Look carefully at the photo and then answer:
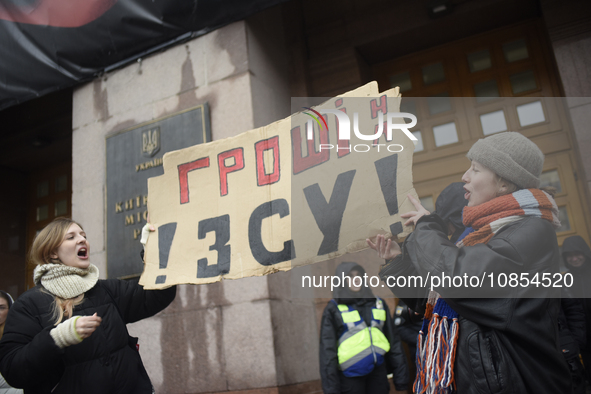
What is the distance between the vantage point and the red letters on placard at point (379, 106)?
2510mm

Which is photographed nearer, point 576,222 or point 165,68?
point 576,222

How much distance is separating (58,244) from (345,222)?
1.61m

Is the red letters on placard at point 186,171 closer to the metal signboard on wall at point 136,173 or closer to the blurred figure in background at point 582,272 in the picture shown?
the metal signboard on wall at point 136,173

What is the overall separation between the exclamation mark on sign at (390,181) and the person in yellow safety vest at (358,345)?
231 centimetres

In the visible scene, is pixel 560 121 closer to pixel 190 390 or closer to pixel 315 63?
pixel 315 63

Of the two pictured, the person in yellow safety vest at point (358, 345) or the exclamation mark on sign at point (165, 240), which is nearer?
the exclamation mark on sign at point (165, 240)

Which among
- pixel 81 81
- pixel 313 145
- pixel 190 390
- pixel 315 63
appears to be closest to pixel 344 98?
pixel 313 145

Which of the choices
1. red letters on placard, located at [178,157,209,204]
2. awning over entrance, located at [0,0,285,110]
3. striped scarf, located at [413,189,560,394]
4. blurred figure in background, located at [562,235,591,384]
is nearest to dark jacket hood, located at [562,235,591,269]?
blurred figure in background, located at [562,235,591,384]

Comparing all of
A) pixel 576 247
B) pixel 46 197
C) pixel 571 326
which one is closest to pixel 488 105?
pixel 576 247

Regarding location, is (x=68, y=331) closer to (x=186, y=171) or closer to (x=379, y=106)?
(x=186, y=171)

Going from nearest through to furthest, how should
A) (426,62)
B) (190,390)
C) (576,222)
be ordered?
1. (190,390)
2. (576,222)
3. (426,62)

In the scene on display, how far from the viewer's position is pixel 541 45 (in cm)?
558

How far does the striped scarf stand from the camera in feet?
6.26

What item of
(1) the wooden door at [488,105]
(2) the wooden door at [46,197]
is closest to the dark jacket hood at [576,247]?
(1) the wooden door at [488,105]
